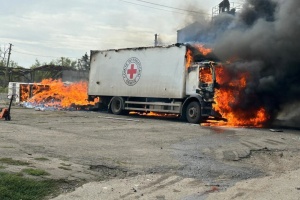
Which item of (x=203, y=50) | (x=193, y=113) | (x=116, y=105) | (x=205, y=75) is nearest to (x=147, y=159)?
(x=193, y=113)

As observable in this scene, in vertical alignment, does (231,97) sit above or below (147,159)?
above

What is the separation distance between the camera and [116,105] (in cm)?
2094

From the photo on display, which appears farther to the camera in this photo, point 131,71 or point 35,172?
point 131,71

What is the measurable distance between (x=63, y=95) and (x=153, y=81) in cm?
885

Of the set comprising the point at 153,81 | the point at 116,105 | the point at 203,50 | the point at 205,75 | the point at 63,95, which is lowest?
the point at 116,105

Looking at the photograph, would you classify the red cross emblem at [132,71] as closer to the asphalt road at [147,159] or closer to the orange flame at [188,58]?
the orange flame at [188,58]

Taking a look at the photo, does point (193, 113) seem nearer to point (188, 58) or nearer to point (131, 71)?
point (188, 58)

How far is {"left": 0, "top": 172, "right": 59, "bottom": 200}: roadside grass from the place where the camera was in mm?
4809

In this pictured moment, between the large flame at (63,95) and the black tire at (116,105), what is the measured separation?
8.54 ft

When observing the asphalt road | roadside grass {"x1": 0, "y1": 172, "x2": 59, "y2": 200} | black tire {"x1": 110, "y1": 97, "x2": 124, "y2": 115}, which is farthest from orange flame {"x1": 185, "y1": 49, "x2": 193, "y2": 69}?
roadside grass {"x1": 0, "y1": 172, "x2": 59, "y2": 200}

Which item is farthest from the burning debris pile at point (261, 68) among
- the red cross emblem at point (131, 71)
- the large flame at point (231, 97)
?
the red cross emblem at point (131, 71)

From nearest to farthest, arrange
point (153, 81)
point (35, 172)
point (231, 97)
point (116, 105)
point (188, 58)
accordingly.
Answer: point (35, 172) → point (231, 97) → point (188, 58) → point (153, 81) → point (116, 105)

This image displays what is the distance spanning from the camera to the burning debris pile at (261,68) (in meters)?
15.3

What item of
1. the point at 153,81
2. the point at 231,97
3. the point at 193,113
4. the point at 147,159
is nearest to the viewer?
the point at 147,159
